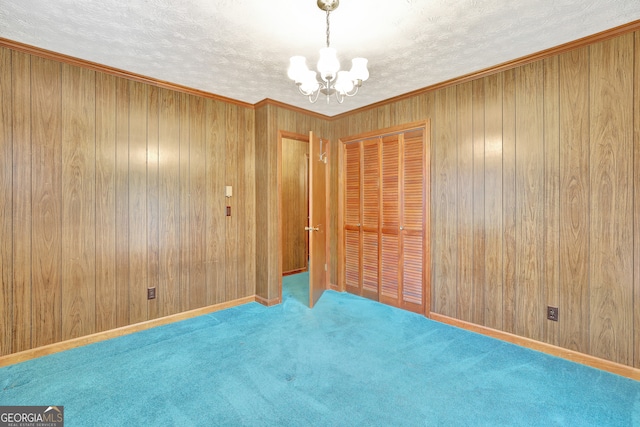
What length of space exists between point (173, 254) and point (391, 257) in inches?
101

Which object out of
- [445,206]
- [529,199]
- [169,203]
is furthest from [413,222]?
[169,203]

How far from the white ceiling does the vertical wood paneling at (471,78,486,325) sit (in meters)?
0.34

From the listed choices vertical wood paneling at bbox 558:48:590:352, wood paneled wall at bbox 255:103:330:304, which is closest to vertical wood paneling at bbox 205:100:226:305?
wood paneled wall at bbox 255:103:330:304

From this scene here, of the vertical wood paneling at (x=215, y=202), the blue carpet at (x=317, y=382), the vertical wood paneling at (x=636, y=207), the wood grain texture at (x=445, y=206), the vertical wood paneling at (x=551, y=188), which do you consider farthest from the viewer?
the vertical wood paneling at (x=215, y=202)

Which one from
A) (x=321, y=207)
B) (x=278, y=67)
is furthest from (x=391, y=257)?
(x=278, y=67)

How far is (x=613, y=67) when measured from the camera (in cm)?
232

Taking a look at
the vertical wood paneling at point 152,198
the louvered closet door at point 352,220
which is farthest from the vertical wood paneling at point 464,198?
the vertical wood paneling at point 152,198

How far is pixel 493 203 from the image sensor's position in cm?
296

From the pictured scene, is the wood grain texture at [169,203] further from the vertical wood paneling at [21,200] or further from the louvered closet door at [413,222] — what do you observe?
the louvered closet door at [413,222]

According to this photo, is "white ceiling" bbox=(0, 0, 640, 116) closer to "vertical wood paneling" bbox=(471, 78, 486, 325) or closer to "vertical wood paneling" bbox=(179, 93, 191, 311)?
"vertical wood paneling" bbox=(471, 78, 486, 325)

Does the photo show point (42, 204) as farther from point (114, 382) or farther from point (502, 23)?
point (502, 23)

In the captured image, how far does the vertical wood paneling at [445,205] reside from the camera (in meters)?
3.26

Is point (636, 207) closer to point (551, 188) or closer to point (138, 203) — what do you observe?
point (551, 188)

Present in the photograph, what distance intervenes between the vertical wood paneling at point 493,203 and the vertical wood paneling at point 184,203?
3.17 metres
